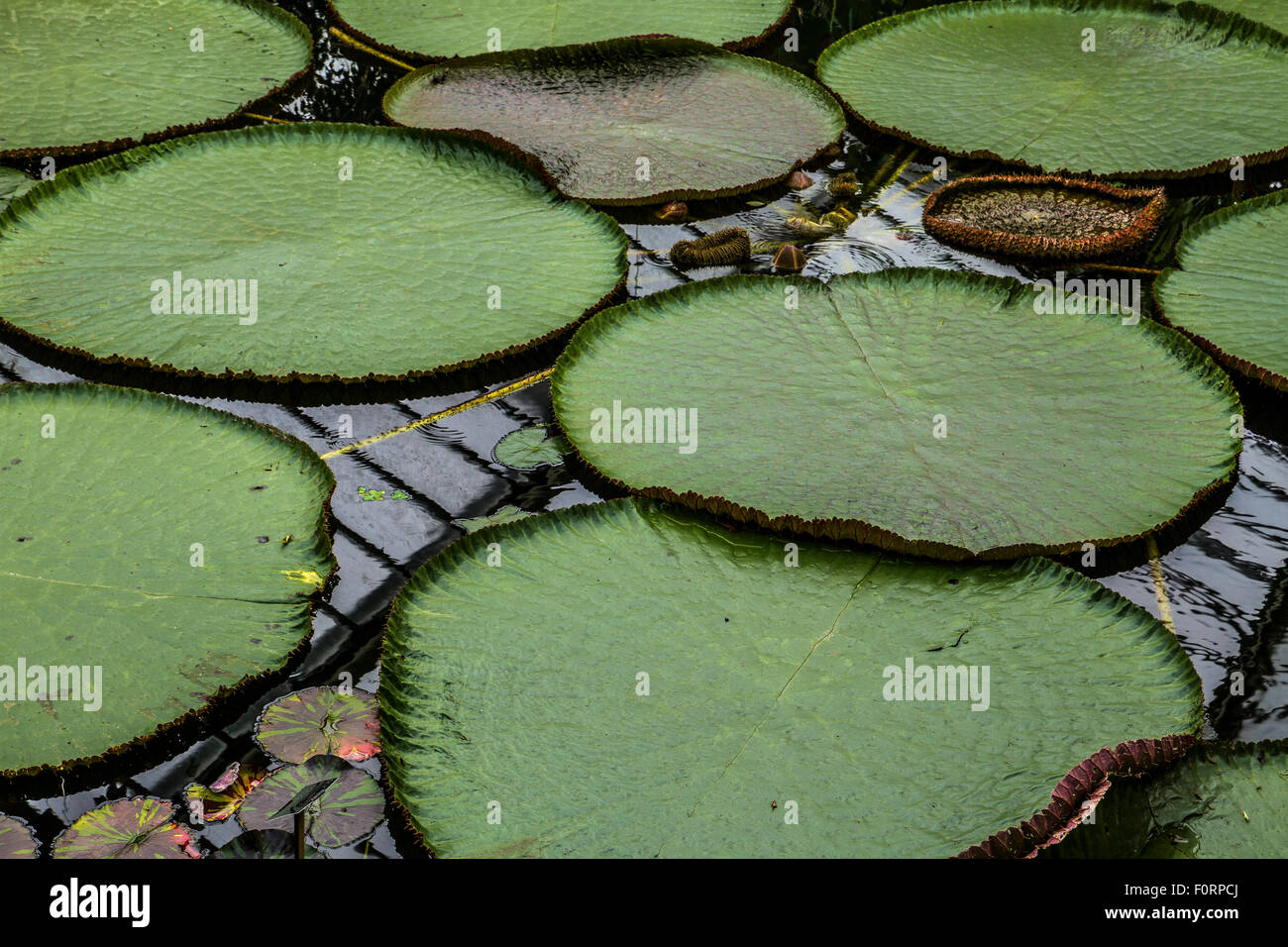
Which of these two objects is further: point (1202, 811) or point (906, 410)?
point (906, 410)

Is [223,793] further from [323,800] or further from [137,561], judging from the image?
[137,561]

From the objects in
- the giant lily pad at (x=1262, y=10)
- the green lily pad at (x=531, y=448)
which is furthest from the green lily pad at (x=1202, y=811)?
the giant lily pad at (x=1262, y=10)

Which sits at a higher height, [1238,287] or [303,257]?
[1238,287]

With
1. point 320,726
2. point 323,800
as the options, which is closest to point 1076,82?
point 320,726

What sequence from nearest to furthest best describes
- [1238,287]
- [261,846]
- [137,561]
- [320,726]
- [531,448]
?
[261,846] → [320,726] → [137,561] → [531,448] → [1238,287]

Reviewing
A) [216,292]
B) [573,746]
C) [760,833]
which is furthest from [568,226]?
[760,833]

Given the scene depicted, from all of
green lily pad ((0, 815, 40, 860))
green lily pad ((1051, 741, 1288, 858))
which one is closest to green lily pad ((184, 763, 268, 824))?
green lily pad ((0, 815, 40, 860))

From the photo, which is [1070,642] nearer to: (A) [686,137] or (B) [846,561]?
(B) [846,561]
